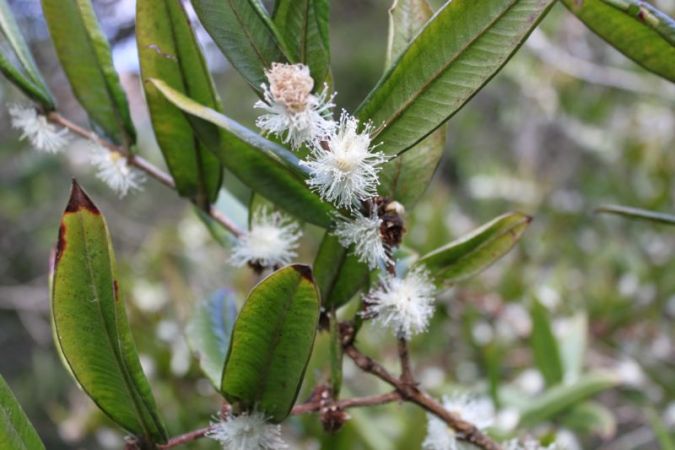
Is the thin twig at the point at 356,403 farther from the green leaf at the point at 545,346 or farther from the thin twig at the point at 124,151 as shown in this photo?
the green leaf at the point at 545,346

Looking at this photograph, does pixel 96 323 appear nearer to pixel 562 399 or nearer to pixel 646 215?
pixel 646 215

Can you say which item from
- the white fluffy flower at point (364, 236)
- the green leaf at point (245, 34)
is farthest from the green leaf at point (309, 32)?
the white fluffy flower at point (364, 236)

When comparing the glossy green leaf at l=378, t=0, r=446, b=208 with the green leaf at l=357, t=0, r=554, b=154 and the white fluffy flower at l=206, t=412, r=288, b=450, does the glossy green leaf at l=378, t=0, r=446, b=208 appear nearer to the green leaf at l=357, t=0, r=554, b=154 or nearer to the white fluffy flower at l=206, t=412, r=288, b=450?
the green leaf at l=357, t=0, r=554, b=154

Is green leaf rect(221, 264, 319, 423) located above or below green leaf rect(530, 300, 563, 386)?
below

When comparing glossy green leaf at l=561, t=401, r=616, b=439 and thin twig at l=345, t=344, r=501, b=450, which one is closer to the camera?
thin twig at l=345, t=344, r=501, b=450

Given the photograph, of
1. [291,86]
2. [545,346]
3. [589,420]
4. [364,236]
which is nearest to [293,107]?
[291,86]

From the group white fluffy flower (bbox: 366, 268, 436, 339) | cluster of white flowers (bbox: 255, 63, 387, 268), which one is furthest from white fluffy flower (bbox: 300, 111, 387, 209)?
white fluffy flower (bbox: 366, 268, 436, 339)

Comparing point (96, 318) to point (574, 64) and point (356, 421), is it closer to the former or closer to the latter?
point (356, 421)
